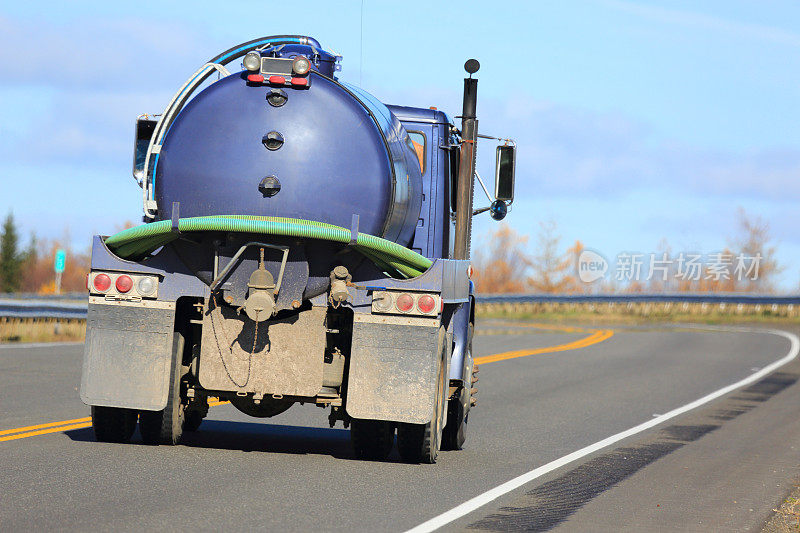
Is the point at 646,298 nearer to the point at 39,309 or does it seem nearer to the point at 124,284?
the point at 39,309

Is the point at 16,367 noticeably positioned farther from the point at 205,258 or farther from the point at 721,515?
the point at 721,515

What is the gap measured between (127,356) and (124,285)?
56 centimetres

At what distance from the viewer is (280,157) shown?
935cm

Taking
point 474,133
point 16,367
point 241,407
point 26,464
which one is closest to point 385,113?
point 474,133

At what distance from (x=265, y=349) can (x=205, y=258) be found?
866 millimetres

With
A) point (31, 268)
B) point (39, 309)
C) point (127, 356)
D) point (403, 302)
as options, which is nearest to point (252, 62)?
point (403, 302)

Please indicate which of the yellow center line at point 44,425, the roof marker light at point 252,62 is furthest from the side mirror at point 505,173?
the yellow center line at point 44,425

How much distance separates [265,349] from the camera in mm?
9500

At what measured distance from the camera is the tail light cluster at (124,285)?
9.52 m

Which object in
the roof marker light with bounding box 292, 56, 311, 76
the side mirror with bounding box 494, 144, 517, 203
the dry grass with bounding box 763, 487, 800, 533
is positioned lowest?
the dry grass with bounding box 763, 487, 800, 533

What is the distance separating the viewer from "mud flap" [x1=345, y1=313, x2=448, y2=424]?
9461mm

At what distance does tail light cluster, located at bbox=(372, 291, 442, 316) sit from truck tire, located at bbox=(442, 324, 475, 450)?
7.36ft

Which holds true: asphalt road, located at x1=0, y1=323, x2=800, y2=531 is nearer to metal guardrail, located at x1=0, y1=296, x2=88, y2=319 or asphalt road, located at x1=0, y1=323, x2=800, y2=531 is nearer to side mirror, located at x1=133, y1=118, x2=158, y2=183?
side mirror, located at x1=133, y1=118, x2=158, y2=183

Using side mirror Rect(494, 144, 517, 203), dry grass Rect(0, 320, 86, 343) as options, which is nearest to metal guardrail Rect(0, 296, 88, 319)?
dry grass Rect(0, 320, 86, 343)
